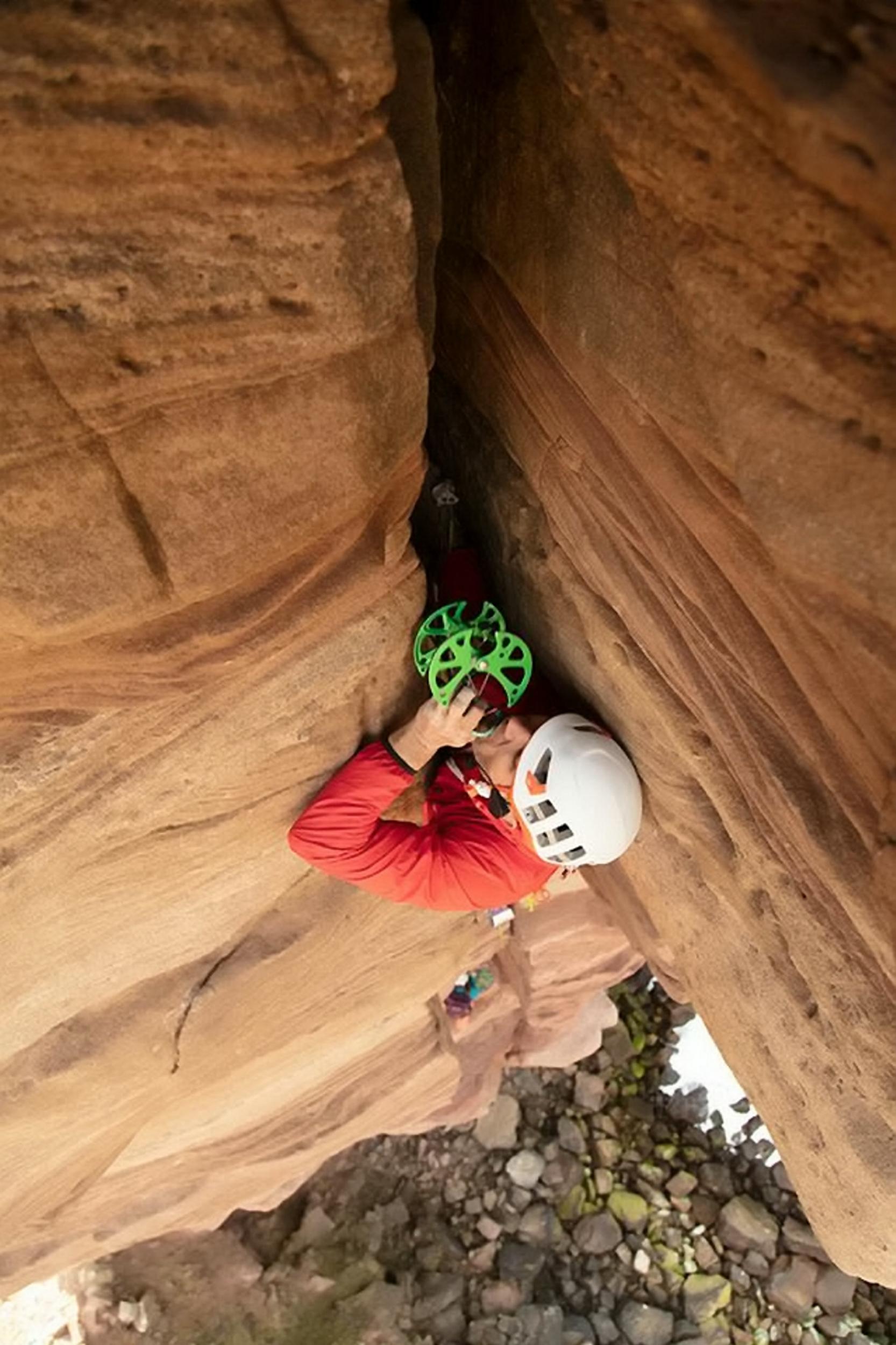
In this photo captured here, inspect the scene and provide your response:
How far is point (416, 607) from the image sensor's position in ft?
9.57

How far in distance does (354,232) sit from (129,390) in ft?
1.70

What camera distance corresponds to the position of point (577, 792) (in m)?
2.91

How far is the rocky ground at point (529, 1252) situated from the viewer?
5523 millimetres

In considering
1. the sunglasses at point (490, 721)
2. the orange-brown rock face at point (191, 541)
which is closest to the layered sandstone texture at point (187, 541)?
the orange-brown rock face at point (191, 541)

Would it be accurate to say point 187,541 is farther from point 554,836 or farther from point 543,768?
point 554,836

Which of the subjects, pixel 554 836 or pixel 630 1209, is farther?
pixel 630 1209

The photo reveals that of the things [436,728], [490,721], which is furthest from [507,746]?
[436,728]

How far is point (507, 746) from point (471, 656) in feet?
1.14

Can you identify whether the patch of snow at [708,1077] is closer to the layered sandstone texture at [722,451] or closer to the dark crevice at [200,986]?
the layered sandstone texture at [722,451]

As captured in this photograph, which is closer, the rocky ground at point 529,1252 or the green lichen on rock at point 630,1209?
the rocky ground at point 529,1252

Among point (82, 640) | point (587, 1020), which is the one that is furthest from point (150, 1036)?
point (587, 1020)

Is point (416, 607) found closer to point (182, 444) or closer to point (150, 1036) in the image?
point (182, 444)

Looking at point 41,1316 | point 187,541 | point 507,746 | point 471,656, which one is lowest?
point 41,1316

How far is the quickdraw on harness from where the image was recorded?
2906 millimetres
